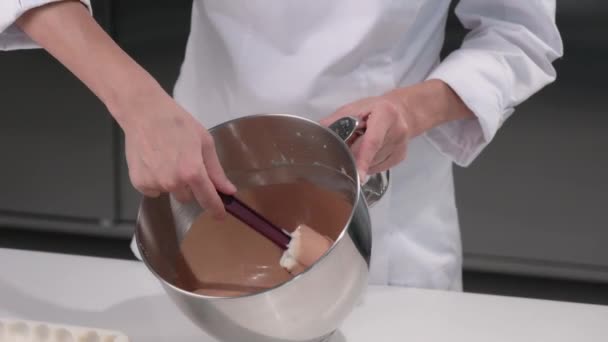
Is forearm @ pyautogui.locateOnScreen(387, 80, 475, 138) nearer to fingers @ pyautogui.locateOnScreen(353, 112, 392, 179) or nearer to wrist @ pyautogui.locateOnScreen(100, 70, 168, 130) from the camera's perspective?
fingers @ pyautogui.locateOnScreen(353, 112, 392, 179)

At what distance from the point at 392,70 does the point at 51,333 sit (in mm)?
408

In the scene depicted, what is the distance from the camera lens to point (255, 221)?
0.57m

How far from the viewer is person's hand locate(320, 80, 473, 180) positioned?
60 centimetres

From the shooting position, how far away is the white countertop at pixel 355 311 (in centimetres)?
66

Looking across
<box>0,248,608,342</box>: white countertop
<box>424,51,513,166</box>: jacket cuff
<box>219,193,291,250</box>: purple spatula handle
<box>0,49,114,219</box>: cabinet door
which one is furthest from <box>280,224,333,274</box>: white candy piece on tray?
<box>0,49,114,219</box>: cabinet door

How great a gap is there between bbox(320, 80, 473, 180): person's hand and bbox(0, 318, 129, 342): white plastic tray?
0.81 feet

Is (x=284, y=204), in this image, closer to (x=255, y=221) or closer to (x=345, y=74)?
(x=255, y=221)

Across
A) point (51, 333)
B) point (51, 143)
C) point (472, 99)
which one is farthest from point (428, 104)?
point (51, 143)

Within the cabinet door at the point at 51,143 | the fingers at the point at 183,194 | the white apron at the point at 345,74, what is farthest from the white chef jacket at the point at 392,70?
the cabinet door at the point at 51,143

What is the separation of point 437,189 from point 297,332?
1.21 ft

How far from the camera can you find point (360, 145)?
0.60m

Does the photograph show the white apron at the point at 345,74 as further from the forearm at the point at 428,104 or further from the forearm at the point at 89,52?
the forearm at the point at 89,52

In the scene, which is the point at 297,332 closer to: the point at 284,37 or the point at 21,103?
the point at 284,37

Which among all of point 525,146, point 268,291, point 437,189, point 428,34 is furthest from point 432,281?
point 525,146
